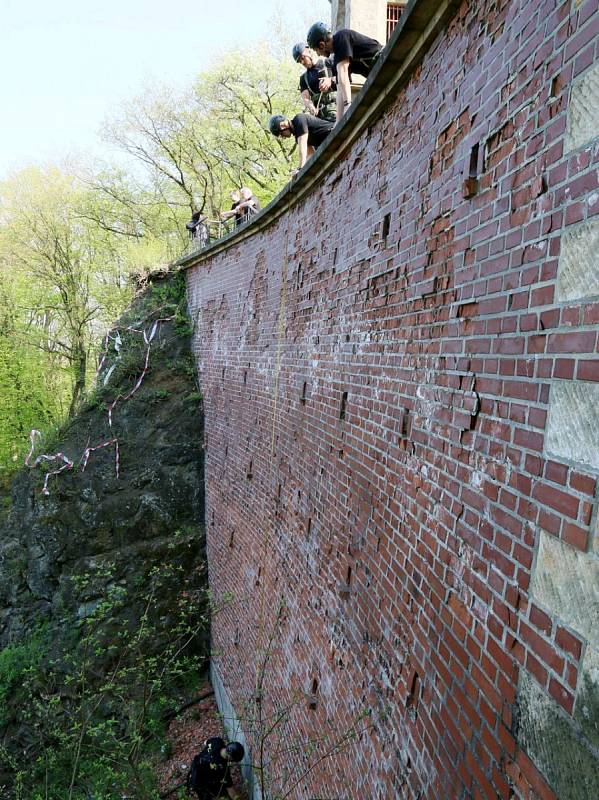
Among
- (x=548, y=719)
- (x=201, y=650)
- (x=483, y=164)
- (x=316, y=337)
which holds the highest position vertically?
(x=483, y=164)

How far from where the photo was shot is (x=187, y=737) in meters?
8.53

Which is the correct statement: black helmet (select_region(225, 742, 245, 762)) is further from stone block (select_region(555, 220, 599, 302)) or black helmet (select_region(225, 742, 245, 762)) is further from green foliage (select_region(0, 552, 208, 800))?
stone block (select_region(555, 220, 599, 302))

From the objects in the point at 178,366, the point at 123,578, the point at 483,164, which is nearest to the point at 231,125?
the point at 178,366

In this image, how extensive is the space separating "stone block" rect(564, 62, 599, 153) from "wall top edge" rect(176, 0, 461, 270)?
4.30 ft

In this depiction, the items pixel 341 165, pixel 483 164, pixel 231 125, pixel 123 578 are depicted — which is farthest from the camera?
pixel 231 125

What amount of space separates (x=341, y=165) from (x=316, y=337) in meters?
1.47

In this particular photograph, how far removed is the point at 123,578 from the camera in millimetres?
9477

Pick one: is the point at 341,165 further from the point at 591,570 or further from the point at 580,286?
the point at 591,570

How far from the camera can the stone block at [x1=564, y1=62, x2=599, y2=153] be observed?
1.49 meters

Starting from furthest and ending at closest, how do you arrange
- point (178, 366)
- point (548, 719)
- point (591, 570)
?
point (178, 366), point (548, 719), point (591, 570)

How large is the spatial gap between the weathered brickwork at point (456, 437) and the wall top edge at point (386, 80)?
0.29ft

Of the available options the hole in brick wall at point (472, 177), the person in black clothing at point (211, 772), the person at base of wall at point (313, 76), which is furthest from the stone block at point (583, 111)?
the person in black clothing at point (211, 772)

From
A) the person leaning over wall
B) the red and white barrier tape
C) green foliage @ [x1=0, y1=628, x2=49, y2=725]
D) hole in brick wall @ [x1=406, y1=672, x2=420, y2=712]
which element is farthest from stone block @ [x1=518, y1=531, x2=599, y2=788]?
green foliage @ [x1=0, y1=628, x2=49, y2=725]

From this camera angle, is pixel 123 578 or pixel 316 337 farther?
pixel 123 578
